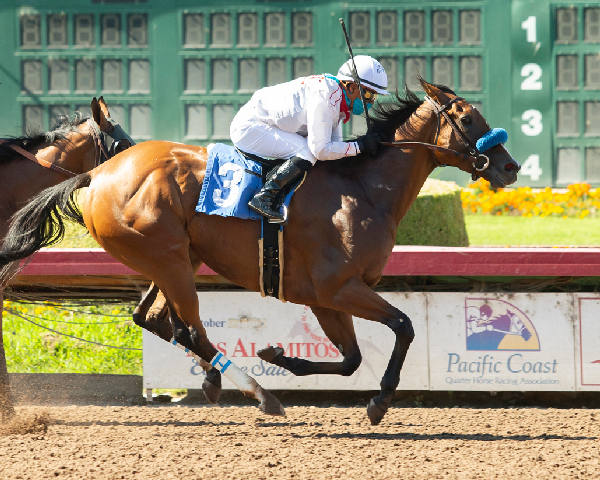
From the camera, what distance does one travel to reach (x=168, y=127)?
9.45 m

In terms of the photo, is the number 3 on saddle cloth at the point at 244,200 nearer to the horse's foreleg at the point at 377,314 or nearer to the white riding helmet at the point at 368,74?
the horse's foreleg at the point at 377,314

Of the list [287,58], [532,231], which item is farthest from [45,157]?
[532,231]

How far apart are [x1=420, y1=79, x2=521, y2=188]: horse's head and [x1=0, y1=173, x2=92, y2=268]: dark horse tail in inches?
78.7

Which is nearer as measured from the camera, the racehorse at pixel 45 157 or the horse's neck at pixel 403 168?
the horse's neck at pixel 403 168

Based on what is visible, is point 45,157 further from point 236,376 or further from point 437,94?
point 437,94

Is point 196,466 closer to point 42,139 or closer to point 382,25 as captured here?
point 42,139

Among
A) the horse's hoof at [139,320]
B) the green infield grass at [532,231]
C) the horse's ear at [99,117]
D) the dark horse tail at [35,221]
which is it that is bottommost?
the horse's hoof at [139,320]

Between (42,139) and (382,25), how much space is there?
5.39m

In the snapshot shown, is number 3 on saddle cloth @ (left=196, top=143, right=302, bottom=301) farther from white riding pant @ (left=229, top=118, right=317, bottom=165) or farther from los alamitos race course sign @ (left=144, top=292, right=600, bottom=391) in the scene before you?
los alamitos race course sign @ (left=144, top=292, right=600, bottom=391)

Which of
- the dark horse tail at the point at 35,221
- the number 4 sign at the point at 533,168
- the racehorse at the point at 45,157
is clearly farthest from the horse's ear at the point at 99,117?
the number 4 sign at the point at 533,168

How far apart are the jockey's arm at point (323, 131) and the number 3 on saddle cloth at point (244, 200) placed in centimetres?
21

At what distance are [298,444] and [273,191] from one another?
135 cm

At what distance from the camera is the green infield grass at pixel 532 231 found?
8.09 m

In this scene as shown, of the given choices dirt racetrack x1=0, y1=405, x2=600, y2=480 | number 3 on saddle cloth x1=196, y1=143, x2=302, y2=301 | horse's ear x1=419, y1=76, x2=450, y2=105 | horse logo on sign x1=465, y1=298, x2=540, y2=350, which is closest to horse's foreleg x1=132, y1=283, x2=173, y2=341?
dirt racetrack x1=0, y1=405, x2=600, y2=480
